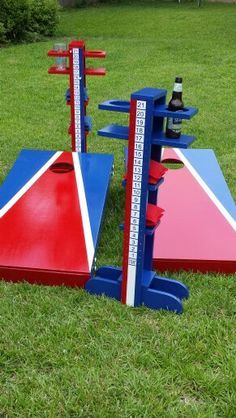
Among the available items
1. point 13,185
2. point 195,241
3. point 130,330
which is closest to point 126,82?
point 13,185

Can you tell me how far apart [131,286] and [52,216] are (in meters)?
0.95

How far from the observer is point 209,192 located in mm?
3867

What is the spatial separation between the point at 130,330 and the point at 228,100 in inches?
218

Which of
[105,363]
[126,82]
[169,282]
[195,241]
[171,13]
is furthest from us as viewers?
[171,13]

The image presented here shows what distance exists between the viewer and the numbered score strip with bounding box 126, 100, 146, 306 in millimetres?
2334

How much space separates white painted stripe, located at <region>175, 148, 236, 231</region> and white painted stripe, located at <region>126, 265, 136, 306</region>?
1.00 m

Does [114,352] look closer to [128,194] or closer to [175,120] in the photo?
[128,194]

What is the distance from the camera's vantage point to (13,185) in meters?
3.84

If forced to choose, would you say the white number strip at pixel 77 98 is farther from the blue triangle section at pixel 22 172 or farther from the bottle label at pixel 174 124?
the bottle label at pixel 174 124

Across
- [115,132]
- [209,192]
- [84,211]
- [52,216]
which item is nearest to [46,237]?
[52,216]

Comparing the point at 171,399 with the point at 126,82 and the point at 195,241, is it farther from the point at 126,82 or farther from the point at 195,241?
the point at 126,82

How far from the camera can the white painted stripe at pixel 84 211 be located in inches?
119

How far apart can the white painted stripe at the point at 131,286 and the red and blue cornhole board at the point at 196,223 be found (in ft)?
1.29

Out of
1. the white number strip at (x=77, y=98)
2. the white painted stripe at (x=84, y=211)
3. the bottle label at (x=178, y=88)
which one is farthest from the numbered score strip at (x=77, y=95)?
the bottle label at (x=178, y=88)
